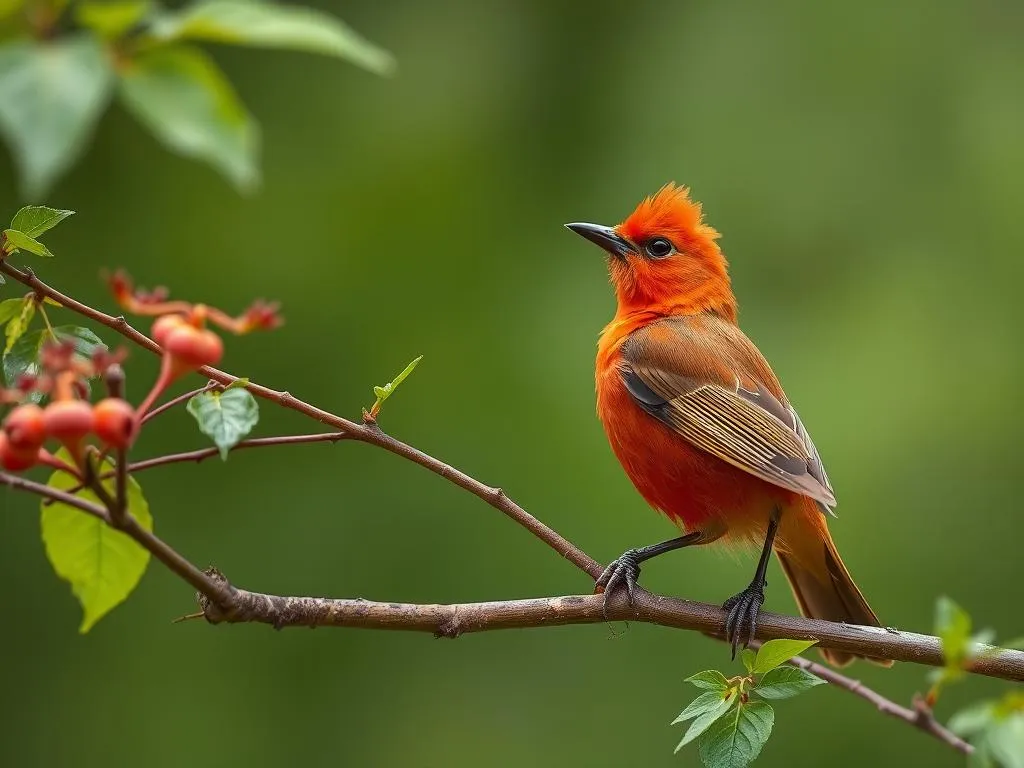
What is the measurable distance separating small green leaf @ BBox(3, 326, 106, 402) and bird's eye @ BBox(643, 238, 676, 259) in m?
2.97

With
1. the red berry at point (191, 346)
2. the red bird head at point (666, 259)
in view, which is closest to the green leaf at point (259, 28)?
the red berry at point (191, 346)

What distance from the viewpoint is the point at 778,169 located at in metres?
8.21

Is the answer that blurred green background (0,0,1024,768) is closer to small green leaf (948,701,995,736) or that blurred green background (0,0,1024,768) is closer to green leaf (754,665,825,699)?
green leaf (754,665,825,699)

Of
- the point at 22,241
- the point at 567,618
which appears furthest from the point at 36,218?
the point at 567,618

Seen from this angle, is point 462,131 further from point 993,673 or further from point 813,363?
point 993,673

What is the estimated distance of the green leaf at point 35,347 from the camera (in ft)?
8.11

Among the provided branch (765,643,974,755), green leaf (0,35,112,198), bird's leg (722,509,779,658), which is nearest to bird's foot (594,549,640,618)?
bird's leg (722,509,779,658)

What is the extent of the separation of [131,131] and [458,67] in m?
2.19

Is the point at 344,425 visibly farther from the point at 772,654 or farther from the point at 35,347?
the point at 772,654

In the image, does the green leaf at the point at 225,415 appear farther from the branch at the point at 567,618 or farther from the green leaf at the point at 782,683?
the green leaf at the point at 782,683

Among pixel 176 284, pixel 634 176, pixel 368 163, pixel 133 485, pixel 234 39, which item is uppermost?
pixel 234 39

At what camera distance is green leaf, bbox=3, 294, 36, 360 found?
2.48 meters

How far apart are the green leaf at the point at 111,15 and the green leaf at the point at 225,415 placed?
2.42 ft

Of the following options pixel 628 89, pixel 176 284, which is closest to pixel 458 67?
pixel 628 89
